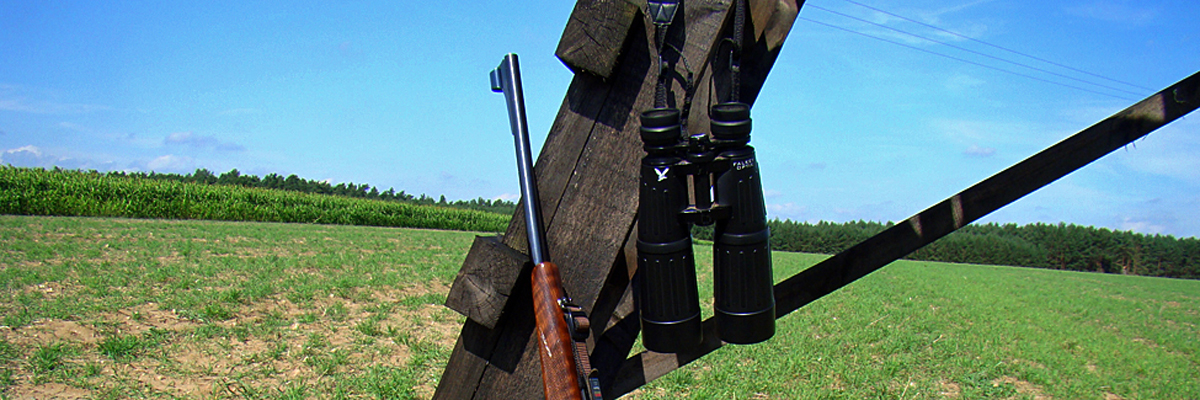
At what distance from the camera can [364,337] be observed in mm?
4312

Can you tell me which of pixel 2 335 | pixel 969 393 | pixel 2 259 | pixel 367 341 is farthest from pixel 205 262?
pixel 969 393

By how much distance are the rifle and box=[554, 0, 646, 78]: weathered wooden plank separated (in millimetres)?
248

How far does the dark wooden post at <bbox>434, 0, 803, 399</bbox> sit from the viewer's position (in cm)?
126

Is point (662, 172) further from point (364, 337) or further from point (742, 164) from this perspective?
point (364, 337)

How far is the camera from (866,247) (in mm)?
1440

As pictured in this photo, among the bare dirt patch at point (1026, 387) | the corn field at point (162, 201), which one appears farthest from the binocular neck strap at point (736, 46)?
the corn field at point (162, 201)

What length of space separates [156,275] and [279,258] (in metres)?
1.50

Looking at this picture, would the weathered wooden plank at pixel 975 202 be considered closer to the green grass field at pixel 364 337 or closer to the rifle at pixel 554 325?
the rifle at pixel 554 325

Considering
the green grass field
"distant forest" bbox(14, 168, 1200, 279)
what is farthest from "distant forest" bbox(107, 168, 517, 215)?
the green grass field

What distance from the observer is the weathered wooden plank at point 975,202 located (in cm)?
123

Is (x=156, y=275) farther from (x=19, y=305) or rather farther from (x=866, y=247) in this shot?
(x=866, y=247)

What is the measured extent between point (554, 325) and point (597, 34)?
587 millimetres

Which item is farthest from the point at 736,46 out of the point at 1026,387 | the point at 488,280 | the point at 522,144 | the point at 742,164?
the point at 1026,387

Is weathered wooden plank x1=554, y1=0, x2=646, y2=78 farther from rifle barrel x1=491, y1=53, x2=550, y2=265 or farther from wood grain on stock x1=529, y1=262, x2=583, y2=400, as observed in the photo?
wood grain on stock x1=529, y1=262, x2=583, y2=400
